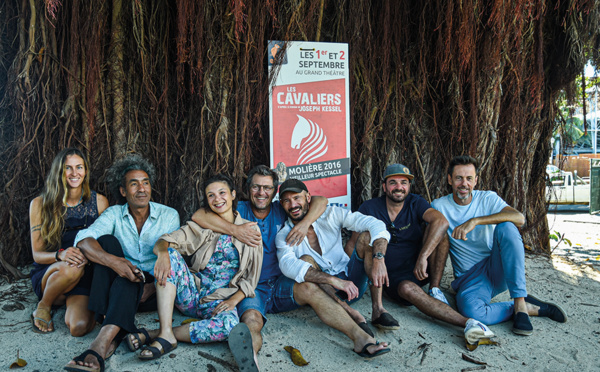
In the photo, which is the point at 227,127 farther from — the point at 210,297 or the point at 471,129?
the point at 471,129

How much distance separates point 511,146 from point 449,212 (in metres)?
1.44

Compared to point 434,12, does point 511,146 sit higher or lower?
lower

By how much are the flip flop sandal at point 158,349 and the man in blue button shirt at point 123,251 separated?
11 centimetres

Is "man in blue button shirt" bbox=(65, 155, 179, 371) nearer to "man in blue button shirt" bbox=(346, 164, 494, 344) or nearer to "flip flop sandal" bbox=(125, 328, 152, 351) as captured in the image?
"flip flop sandal" bbox=(125, 328, 152, 351)

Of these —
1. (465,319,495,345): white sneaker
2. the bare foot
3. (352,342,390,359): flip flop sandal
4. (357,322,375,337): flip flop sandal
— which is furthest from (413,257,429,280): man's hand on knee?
the bare foot

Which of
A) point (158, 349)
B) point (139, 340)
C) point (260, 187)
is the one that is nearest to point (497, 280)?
point (260, 187)

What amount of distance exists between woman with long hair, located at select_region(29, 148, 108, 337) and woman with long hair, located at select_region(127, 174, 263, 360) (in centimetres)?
50

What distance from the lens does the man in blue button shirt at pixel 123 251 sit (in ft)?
7.22

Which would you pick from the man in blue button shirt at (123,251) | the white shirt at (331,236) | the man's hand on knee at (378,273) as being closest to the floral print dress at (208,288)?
the man in blue button shirt at (123,251)

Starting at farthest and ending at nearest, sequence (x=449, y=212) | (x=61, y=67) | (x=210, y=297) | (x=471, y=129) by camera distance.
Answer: (x=471, y=129) → (x=61, y=67) → (x=449, y=212) → (x=210, y=297)

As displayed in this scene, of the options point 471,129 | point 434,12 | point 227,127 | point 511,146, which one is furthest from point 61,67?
point 511,146

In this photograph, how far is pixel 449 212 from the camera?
9.98 feet

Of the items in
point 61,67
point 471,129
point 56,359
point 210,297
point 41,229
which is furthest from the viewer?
point 471,129

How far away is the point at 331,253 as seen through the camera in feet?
9.24
